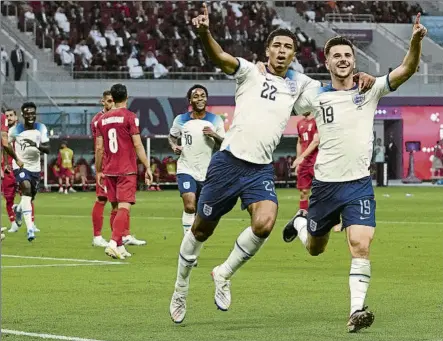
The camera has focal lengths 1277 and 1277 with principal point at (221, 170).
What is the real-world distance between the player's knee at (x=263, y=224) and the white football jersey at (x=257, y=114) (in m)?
0.48

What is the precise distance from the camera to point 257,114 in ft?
35.0

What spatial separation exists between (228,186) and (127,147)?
23.5ft

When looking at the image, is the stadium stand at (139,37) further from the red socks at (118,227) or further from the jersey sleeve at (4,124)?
the red socks at (118,227)

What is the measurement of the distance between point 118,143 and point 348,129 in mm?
7390

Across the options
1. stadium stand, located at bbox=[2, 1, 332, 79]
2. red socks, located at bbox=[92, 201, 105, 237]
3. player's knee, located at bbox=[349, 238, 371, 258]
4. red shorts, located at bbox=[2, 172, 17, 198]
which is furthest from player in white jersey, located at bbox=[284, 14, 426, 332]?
stadium stand, located at bbox=[2, 1, 332, 79]

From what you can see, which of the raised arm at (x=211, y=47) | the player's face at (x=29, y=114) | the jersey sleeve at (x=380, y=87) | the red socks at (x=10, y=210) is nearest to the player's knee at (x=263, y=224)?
the raised arm at (x=211, y=47)

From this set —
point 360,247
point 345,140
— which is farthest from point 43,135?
point 360,247

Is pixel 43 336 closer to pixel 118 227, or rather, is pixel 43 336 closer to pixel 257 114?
pixel 257 114

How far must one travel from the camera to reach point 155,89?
49719 millimetres

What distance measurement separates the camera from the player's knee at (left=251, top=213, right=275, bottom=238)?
10469mm

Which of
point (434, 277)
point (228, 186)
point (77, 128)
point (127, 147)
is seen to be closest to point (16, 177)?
point (127, 147)

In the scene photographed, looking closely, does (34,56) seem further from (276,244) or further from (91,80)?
(276,244)

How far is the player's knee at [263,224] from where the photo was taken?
10.5 metres

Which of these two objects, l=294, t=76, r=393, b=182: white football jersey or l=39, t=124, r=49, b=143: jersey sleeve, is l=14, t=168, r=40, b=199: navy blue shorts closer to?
l=39, t=124, r=49, b=143: jersey sleeve
